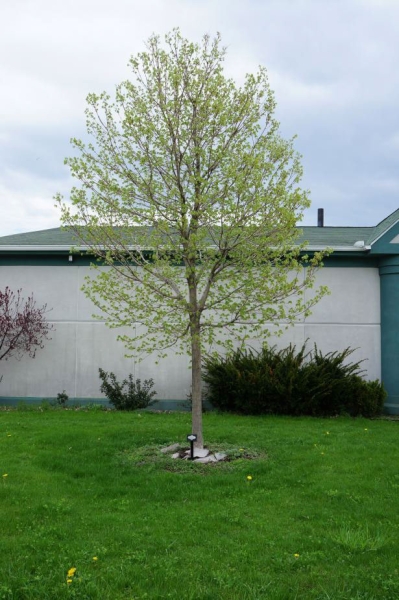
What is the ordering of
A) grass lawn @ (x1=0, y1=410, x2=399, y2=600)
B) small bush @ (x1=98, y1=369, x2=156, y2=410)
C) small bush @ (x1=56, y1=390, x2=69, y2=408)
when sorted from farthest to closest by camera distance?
small bush @ (x1=56, y1=390, x2=69, y2=408) < small bush @ (x1=98, y1=369, x2=156, y2=410) < grass lawn @ (x1=0, y1=410, x2=399, y2=600)

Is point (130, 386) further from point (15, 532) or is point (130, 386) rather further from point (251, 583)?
point (251, 583)

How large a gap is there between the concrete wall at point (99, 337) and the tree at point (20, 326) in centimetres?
17

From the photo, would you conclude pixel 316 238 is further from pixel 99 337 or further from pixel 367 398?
pixel 99 337

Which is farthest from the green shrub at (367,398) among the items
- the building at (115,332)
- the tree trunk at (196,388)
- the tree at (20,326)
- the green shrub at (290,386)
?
the tree at (20,326)

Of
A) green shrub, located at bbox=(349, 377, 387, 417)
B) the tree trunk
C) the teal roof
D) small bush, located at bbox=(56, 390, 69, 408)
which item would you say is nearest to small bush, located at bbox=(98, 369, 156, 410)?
small bush, located at bbox=(56, 390, 69, 408)

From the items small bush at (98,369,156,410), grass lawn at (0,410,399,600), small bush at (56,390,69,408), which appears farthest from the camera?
small bush at (56,390,69,408)

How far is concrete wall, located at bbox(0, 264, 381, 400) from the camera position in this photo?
13.8 metres

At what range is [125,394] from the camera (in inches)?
522

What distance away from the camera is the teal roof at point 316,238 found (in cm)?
1368

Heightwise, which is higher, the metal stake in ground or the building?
the building

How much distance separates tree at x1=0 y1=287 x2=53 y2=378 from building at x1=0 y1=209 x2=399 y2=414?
0.18 m

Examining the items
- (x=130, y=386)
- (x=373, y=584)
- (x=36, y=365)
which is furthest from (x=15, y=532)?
(x=36, y=365)

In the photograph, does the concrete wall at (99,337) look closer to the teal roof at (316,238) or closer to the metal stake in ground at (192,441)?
the teal roof at (316,238)

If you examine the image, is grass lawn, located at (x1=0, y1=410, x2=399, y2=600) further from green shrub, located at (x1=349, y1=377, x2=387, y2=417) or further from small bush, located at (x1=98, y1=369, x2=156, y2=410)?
small bush, located at (x1=98, y1=369, x2=156, y2=410)
